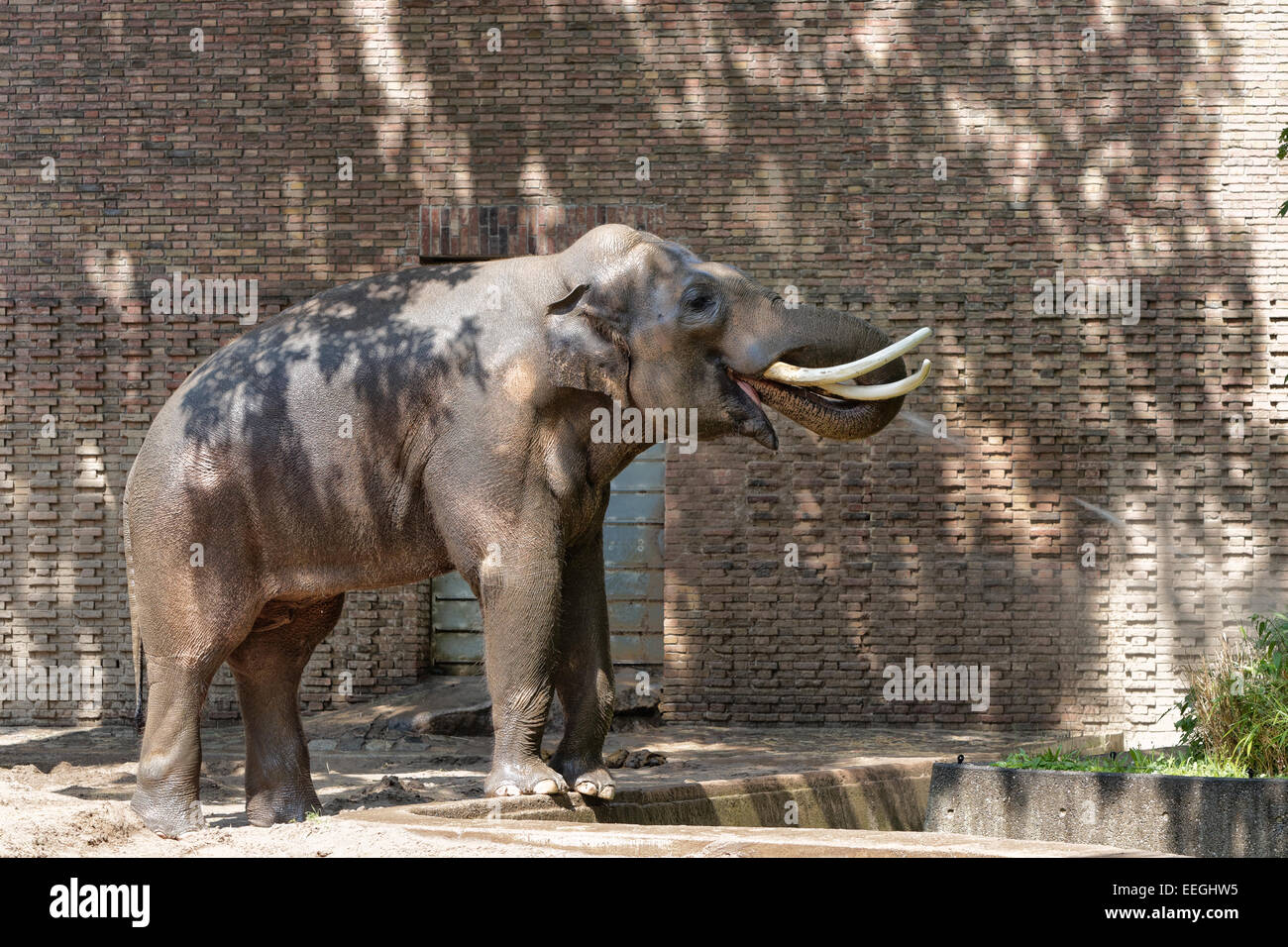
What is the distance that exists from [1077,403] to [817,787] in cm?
633

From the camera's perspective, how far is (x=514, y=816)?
19.7 ft

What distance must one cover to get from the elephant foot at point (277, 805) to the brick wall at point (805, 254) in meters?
5.61

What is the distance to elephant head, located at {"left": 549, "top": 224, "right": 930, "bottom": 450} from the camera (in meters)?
6.48

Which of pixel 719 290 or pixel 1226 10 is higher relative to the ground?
pixel 1226 10

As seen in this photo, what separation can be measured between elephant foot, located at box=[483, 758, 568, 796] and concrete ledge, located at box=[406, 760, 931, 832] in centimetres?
4

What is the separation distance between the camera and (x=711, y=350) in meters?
6.55

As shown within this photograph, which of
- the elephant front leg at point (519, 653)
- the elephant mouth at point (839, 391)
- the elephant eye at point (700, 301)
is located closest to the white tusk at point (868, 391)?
the elephant mouth at point (839, 391)

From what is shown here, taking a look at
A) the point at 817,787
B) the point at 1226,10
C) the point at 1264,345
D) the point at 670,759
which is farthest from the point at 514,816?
the point at 1226,10

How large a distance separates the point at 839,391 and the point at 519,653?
5.75 feet

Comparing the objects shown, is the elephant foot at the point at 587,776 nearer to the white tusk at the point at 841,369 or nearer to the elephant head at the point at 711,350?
the elephant head at the point at 711,350

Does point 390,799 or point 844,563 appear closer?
point 390,799

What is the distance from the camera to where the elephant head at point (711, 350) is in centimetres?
648

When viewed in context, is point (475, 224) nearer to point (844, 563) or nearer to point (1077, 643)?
point (844, 563)

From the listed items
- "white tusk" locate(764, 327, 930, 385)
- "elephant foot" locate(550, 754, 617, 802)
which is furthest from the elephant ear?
"elephant foot" locate(550, 754, 617, 802)
